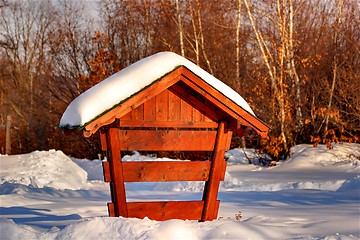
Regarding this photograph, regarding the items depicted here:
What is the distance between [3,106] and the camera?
44438 millimetres

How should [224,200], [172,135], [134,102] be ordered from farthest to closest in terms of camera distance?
[224,200]
[172,135]
[134,102]

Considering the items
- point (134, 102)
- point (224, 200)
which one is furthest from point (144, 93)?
point (224, 200)

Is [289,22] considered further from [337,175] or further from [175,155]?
[175,155]

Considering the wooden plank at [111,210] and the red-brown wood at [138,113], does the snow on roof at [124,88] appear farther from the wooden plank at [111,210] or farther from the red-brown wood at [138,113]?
the wooden plank at [111,210]

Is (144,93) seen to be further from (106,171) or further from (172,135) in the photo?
(106,171)

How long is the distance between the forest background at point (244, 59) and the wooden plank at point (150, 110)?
41.2 feet

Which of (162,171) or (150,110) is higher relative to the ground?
(150,110)

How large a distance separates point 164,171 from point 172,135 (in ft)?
1.67

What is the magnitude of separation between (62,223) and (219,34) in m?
18.5

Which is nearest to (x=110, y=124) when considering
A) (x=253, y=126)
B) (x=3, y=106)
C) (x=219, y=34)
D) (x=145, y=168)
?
(x=145, y=168)

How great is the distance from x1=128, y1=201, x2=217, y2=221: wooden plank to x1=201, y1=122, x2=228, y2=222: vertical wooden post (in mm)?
97

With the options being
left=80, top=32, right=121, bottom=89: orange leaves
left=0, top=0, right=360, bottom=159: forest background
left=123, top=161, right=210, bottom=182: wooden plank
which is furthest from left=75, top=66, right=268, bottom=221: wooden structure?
left=80, top=32, right=121, bottom=89: orange leaves

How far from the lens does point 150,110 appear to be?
23.4 ft

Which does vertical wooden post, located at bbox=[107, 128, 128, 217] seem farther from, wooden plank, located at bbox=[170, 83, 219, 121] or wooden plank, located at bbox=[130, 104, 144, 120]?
wooden plank, located at bbox=[170, 83, 219, 121]
